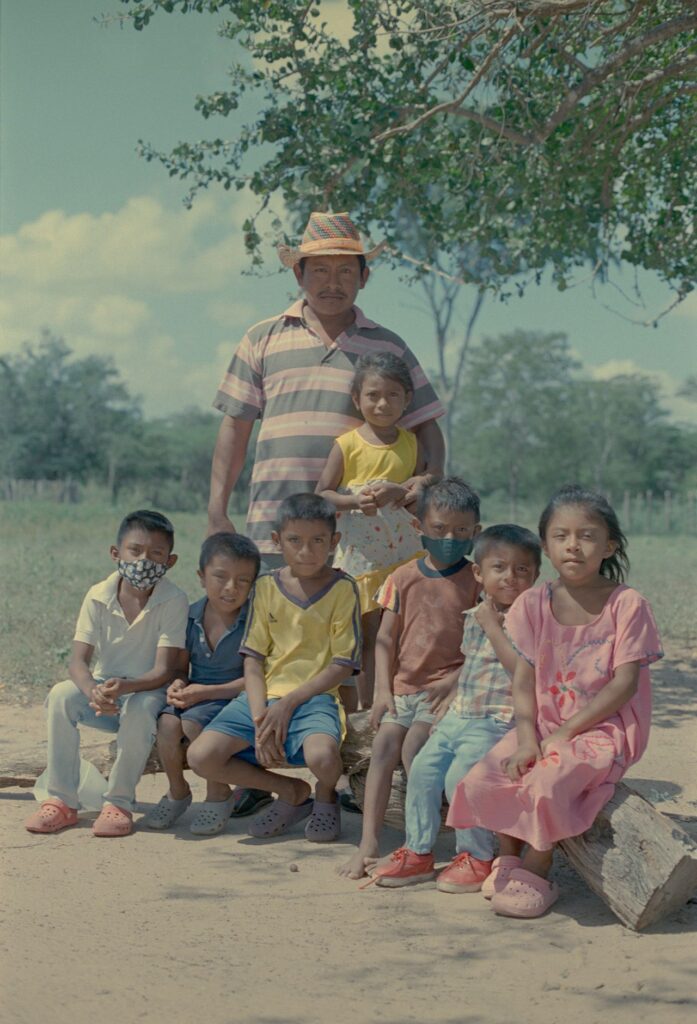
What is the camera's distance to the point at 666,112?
7926 millimetres

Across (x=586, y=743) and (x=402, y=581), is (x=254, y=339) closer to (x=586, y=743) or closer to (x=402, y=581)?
(x=402, y=581)

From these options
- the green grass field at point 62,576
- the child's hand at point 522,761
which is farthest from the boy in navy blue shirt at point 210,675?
the green grass field at point 62,576

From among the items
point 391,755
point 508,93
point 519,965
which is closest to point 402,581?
point 391,755

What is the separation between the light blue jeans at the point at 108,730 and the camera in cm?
492

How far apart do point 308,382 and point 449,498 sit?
912mm

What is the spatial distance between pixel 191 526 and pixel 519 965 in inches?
995

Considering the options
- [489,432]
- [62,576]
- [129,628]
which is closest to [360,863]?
[129,628]

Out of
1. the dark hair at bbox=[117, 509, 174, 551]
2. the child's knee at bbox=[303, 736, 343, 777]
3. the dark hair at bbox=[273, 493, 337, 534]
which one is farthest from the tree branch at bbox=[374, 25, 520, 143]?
the child's knee at bbox=[303, 736, 343, 777]

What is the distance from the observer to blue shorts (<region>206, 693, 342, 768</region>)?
471 centimetres

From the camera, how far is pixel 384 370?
488cm

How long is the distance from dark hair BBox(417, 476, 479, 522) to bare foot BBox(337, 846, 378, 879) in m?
1.26

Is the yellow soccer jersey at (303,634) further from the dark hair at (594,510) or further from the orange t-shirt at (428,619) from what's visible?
the dark hair at (594,510)

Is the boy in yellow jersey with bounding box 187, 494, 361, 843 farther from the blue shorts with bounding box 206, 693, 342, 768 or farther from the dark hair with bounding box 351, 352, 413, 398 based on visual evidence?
the dark hair with bounding box 351, 352, 413, 398

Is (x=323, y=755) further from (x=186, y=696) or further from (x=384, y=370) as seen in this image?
(x=384, y=370)
